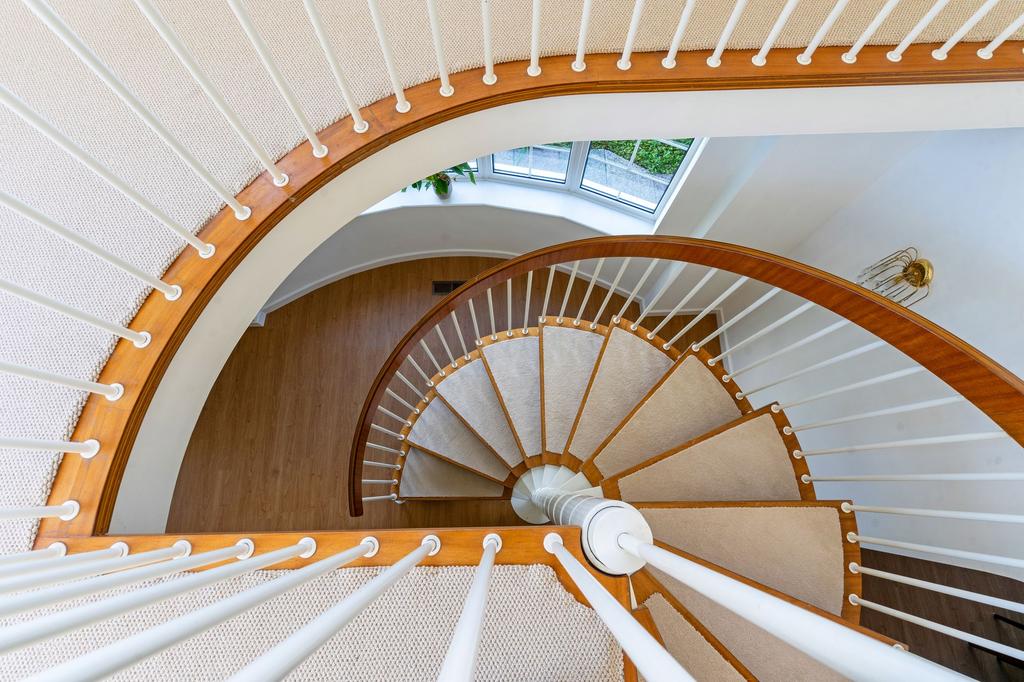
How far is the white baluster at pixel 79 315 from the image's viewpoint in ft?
3.91

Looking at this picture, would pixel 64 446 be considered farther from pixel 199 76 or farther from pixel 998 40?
pixel 998 40

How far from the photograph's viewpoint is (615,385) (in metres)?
2.84

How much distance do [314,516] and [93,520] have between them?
2.50m

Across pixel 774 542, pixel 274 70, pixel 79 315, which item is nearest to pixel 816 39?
pixel 274 70

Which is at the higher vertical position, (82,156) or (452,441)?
(82,156)

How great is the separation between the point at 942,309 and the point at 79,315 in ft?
11.2

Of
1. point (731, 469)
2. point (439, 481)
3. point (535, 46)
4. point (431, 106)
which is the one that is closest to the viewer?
point (535, 46)

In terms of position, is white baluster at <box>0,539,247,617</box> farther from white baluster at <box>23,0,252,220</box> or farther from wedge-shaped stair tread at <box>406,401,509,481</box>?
wedge-shaped stair tread at <box>406,401,509,481</box>

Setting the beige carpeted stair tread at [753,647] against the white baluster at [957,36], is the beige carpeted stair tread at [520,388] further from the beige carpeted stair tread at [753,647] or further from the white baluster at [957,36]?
the white baluster at [957,36]

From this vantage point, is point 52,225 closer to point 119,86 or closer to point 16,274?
point 119,86

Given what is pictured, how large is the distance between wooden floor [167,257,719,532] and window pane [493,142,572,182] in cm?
78

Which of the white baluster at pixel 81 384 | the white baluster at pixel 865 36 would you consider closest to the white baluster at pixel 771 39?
the white baluster at pixel 865 36

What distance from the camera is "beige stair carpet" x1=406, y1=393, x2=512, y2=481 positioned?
10.8 feet

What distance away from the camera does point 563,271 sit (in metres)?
4.50
